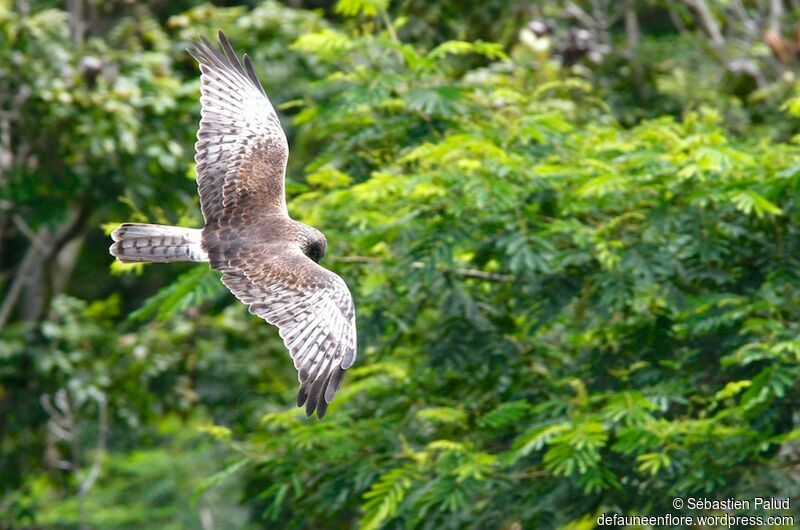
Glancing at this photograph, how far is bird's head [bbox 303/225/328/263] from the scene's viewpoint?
6094mm

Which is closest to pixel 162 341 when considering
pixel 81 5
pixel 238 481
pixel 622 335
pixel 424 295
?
pixel 238 481

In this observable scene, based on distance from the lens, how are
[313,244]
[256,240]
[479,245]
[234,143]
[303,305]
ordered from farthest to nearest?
[479,245] < [234,143] < [313,244] < [256,240] < [303,305]

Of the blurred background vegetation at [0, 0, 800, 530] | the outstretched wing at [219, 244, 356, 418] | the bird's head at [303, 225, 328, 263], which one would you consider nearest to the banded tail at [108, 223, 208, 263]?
the outstretched wing at [219, 244, 356, 418]

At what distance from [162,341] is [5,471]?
189 centimetres

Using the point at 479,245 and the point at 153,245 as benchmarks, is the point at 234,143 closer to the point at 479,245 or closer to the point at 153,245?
the point at 153,245

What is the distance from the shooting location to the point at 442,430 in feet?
23.7

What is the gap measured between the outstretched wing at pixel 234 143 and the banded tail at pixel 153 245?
281mm

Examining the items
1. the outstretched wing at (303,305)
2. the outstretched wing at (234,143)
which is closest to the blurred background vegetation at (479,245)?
the outstretched wing at (234,143)

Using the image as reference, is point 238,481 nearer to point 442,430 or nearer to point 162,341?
point 162,341

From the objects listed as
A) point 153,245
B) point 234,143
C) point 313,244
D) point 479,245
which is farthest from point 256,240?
point 479,245

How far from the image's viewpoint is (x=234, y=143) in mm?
6609

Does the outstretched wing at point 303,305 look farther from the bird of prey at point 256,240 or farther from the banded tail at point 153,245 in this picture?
the banded tail at point 153,245

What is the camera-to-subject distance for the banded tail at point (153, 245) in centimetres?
596

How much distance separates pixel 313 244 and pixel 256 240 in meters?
0.29
